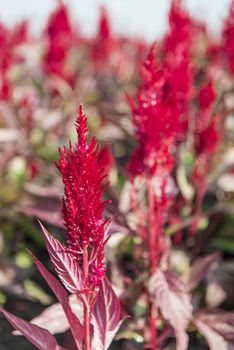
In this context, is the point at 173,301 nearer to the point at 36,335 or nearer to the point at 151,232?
the point at 151,232

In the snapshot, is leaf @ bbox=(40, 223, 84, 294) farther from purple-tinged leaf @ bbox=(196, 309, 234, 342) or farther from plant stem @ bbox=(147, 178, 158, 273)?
purple-tinged leaf @ bbox=(196, 309, 234, 342)

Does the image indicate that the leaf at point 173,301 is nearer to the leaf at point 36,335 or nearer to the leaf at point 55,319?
the leaf at point 55,319

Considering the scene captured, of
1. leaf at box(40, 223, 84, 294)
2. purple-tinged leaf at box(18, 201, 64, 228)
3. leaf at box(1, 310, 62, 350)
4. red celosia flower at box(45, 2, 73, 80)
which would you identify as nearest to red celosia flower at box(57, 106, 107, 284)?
leaf at box(40, 223, 84, 294)

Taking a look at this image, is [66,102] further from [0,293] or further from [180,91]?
[180,91]

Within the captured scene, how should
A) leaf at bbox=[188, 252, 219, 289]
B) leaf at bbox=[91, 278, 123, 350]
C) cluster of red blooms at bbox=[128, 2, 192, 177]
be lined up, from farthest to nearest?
leaf at bbox=[188, 252, 219, 289] → cluster of red blooms at bbox=[128, 2, 192, 177] → leaf at bbox=[91, 278, 123, 350]

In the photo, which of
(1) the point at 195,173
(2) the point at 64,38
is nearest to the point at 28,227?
(1) the point at 195,173

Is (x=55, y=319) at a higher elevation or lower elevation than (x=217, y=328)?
higher

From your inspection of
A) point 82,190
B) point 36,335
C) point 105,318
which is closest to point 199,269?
Answer: point 105,318
